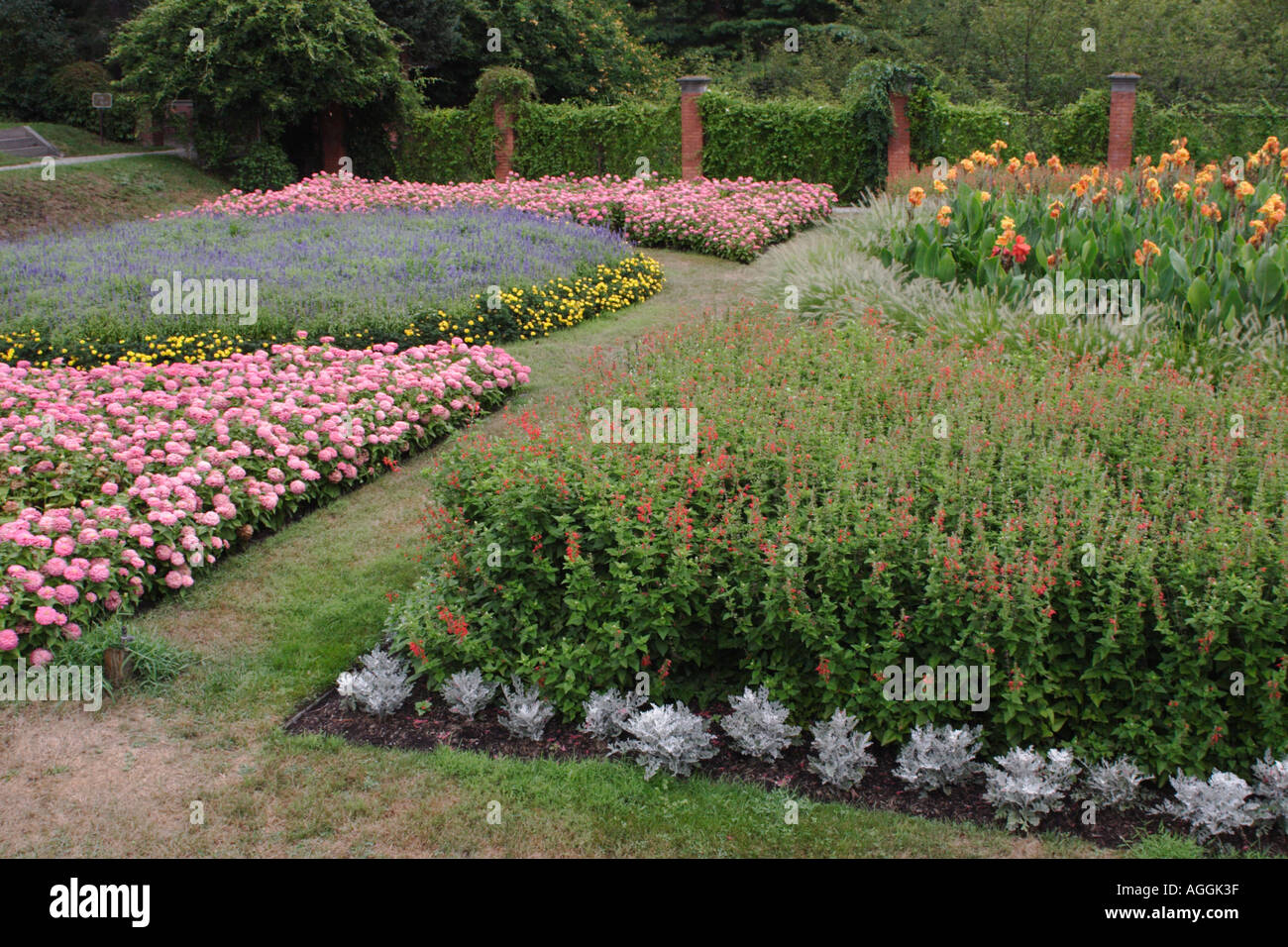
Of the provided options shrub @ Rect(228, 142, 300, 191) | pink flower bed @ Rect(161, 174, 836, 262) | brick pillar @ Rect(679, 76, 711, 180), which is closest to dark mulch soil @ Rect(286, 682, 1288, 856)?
pink flower bed @ Rect(161, 174, 836, 262)

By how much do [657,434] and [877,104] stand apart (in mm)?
15968

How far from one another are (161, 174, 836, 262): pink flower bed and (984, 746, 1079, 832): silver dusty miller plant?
37.7 ft

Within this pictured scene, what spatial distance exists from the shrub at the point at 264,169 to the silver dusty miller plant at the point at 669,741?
2097 centimetres

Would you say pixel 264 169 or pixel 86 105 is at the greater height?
pixel 86 105

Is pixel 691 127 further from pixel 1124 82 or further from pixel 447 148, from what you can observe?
pixel 1124 82

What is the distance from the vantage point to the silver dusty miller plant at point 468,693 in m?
4.27

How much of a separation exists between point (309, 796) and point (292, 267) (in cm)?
784

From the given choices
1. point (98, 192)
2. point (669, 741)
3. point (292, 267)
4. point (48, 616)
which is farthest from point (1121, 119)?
point (48, 616)

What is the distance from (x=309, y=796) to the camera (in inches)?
149

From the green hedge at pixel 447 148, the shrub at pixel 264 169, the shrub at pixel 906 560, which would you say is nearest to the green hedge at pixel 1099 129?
the green hedge at pixel 447 148

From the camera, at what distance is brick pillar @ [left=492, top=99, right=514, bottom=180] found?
22.4 meters

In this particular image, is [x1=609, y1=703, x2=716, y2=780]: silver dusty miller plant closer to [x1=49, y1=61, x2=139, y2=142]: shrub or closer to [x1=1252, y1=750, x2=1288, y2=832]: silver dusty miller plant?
[x1=1252, y1=750, x2=1288, y2=832]: silver dusty miller plant

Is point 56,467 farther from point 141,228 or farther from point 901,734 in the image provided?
point 141,228

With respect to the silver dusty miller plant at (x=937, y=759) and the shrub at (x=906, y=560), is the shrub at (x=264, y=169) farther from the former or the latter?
the silver dusty miller plant at (x=937, y=759)
